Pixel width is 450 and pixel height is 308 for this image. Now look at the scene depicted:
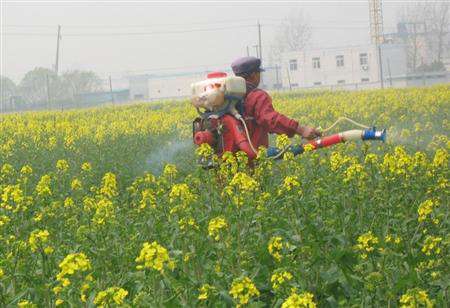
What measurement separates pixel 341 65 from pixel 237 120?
70050 mm

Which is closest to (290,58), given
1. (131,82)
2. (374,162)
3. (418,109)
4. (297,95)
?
(131,82)

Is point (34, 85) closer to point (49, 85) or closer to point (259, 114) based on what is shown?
point (49, 85)

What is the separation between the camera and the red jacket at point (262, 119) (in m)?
6.15

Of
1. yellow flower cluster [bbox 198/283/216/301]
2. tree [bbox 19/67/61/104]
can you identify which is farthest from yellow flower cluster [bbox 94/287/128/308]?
tree [bbox 19/67/61/104]

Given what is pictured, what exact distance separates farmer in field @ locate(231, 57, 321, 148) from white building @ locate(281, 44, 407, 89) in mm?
64403

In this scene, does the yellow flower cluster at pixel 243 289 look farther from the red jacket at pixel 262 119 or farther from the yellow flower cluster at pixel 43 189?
the red jacket at pixel 262 119

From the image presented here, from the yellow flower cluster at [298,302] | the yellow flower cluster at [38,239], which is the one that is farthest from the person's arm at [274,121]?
the yellow flower cluster at [298,302]

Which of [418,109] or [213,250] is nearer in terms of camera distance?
[213,250]

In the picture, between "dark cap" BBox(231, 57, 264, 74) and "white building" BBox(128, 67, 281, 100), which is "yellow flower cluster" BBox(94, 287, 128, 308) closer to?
"dark cap" BBox(231, 57, 264, 74)

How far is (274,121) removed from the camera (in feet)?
20.1

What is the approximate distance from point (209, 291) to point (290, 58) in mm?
74557

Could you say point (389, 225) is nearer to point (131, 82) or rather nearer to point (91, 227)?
point (91, 227)

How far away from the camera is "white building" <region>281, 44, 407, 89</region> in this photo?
235 feet

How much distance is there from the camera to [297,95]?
3469cm
